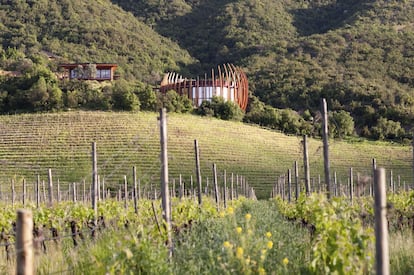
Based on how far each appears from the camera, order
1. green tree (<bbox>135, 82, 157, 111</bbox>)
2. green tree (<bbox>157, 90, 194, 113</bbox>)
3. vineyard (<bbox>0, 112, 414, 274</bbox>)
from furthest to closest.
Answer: green tree (<bbox>135, 82, 157, 111</bbox>), green tree (<bbox>157, 90, 194, 113</bbox>), vineyard (<bbox>0, 112, 414, 274</bbox>)

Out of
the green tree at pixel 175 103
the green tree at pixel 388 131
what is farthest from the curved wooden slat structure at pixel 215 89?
the green tree at pixel 388 131

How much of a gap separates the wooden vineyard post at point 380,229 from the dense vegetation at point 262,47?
2206 inches

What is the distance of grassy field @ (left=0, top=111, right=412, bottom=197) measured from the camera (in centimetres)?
4216

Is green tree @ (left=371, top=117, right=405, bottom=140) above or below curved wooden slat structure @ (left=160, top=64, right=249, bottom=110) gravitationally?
below

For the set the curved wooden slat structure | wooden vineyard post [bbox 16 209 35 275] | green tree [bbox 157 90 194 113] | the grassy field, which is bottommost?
the grassy field

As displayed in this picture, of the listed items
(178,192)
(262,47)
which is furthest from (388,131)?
(262,47)

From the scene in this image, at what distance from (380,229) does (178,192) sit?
1372 inches

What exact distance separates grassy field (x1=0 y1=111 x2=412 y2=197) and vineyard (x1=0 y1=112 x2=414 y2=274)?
0.12 metres

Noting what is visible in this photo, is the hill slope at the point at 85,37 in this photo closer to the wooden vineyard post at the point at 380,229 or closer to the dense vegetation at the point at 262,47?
the dense vegetation at the point at 262,47

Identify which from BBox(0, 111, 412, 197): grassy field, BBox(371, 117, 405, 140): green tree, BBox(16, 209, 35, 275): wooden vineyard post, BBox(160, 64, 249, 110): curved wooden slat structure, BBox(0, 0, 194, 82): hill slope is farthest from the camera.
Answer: BBox(0, 0, 194, 82): hill slope

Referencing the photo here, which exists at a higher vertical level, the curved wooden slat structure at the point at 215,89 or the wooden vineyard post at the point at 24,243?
the curved wooden slat structure at the point at 215,89

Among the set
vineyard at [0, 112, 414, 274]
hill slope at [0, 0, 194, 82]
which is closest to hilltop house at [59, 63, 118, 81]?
hill slope at [0, 0, 194, 82]

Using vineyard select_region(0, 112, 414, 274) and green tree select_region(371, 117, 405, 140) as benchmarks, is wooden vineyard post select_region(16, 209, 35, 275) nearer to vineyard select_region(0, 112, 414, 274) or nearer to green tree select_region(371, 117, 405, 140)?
vineyard select_region(0, 112, 414, 274)

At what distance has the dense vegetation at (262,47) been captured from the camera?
7169 cm
